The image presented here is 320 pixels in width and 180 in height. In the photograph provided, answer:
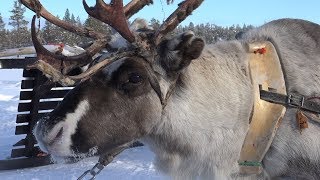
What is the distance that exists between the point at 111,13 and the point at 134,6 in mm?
509

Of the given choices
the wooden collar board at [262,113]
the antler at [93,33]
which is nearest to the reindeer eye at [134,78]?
the antler at [93,33]

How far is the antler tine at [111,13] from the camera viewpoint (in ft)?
10.8

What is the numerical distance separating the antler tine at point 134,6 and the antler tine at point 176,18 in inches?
17.4

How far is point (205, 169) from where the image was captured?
3.63m

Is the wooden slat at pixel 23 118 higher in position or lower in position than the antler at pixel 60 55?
lower

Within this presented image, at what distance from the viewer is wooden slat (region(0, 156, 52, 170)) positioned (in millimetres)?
8172

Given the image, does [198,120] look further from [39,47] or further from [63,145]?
[39,47]

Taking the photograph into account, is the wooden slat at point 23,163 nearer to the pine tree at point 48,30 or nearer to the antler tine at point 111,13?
the pine tree at point 48,30

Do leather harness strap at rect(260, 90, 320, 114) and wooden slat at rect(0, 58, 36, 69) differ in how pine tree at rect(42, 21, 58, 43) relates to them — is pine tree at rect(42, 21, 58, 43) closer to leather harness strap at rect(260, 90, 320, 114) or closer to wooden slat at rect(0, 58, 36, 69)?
wooden slat at rect(0, 58, 36, 69)

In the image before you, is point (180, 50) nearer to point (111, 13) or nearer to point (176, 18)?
point (176, 18)

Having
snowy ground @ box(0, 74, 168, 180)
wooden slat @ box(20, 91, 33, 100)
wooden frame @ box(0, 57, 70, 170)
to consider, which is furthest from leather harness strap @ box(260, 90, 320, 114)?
wooden slat @ box(20, 91, 33, 100)

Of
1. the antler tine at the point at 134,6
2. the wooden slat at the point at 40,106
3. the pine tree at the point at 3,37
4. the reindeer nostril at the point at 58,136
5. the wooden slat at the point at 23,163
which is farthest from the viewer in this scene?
the pine tree at the point at 3,37

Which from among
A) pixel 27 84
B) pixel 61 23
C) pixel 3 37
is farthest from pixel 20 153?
pixel 3 37

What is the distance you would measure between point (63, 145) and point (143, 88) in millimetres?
686
